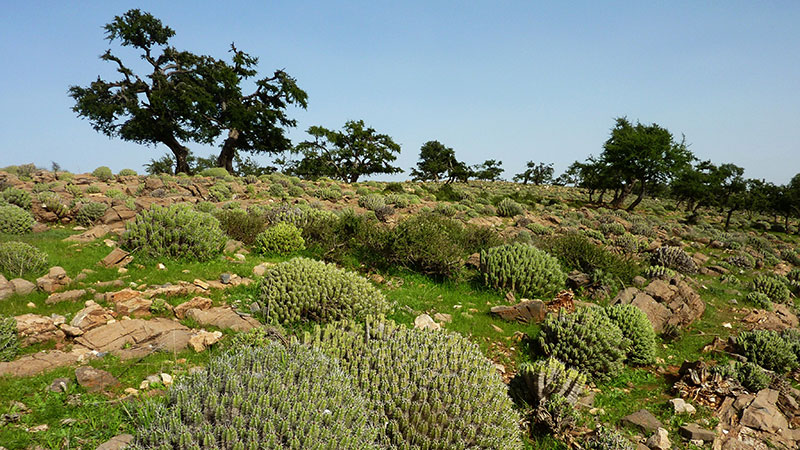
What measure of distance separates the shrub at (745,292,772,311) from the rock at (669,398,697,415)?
800cm

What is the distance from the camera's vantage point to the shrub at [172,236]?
8.39 meters

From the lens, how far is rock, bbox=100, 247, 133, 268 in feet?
25.4

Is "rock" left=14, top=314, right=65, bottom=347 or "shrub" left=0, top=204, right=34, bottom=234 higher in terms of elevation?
"shrub" left=0, top=204, right=34, bottom=234

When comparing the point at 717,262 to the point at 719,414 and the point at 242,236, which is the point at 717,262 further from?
the point at 242,236

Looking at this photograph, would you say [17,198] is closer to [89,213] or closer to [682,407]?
[89,213]

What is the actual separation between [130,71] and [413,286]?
34.5 m

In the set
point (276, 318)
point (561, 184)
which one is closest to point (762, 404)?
point (276, 318)

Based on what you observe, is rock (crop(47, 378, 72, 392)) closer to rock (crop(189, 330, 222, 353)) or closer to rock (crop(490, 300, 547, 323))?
rock (crop(189, 330, 222, 353))

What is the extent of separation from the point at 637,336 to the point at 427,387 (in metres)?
5.14

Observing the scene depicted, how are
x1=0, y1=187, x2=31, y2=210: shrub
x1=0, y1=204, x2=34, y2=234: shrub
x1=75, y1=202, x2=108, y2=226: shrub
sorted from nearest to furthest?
x1=0, y1=204, x2=34, y2=234: shrub < x1=75, y1=202, x2=108, y2=226: shrub < x1=0, y1=187, x2=31, y2=210: shrub

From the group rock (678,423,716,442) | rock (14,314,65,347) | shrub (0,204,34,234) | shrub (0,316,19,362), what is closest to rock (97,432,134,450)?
shrub (0,316,19,362)

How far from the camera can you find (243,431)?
270cm

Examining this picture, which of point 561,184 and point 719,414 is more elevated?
point 561,184

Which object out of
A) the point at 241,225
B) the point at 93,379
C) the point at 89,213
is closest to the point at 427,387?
the point at 93,379
